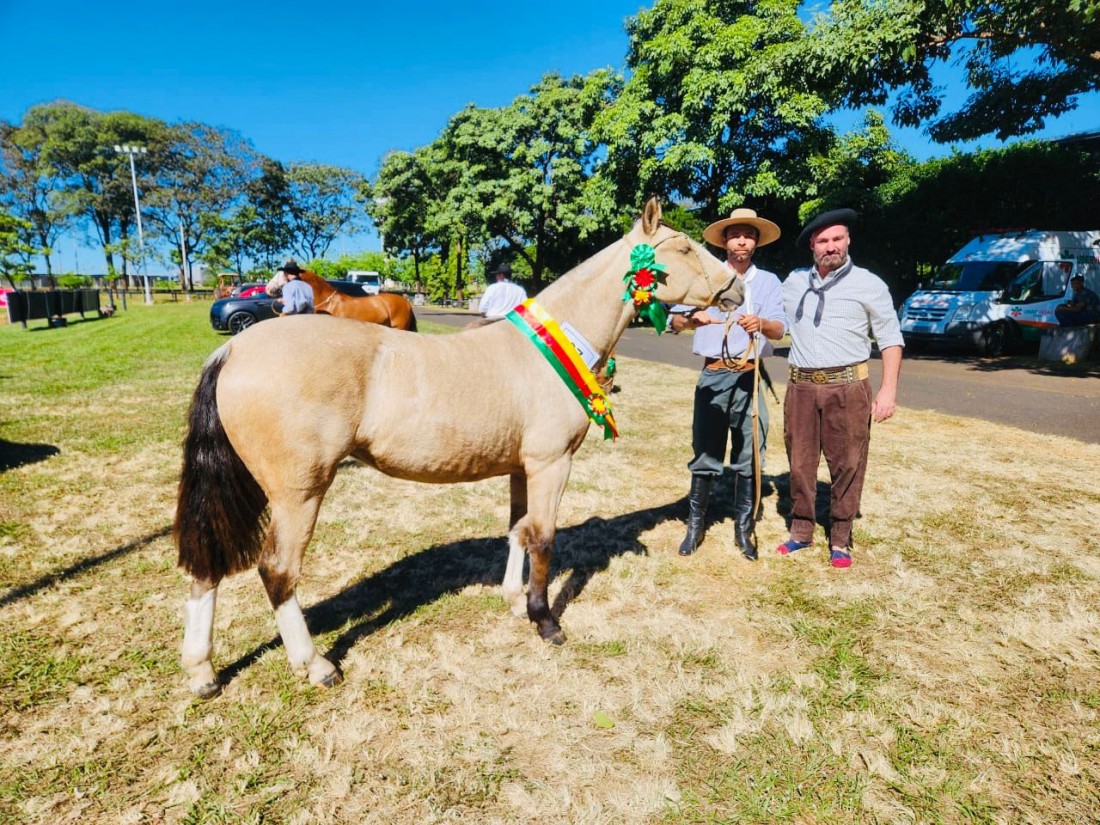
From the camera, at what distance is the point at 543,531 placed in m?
3.29

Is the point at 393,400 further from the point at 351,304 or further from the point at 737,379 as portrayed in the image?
the point at 351,304

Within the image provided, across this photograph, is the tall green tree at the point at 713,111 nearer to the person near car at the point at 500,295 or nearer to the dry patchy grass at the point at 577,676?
the person near car at the point at 500,295

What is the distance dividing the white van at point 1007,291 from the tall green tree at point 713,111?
660cm

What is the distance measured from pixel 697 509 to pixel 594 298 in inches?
82.7

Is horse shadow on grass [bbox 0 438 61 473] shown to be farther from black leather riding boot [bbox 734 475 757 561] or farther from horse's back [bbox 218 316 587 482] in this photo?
black leather riding boot [bbox 734 475 757 561]

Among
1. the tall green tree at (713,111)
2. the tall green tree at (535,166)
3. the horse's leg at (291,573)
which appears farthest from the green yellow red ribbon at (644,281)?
the tall green tree at (535,166)

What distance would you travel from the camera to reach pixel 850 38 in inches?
509

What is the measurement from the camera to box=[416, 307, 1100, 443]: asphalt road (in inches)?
340

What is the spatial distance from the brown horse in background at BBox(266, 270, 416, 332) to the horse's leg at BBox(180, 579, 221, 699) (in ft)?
24.0

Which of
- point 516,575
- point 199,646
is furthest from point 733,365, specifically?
point 199,646

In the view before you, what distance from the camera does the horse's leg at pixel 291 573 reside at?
2.75 m

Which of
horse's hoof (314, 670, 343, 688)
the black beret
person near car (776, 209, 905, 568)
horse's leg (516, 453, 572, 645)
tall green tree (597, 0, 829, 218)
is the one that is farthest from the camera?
tall green tree (597, 0, 829, 218)

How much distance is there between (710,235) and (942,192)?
22.3m

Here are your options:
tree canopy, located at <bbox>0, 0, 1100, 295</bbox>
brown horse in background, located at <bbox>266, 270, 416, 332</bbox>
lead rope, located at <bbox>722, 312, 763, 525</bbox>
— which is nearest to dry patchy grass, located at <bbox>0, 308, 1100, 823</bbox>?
lead rope, located at <bbox>722, 312, 763, 525</bbox>
